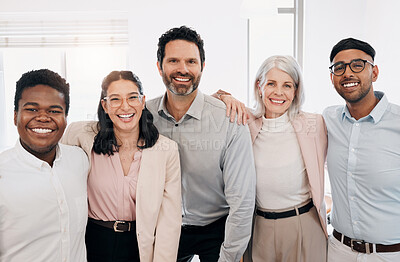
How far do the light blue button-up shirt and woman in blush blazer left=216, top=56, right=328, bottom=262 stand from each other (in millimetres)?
123

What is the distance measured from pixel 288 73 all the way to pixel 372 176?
60 centimetres

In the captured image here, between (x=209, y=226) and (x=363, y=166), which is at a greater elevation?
(x=363, y=166)

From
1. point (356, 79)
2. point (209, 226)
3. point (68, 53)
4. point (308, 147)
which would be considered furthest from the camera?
point (68, 53)

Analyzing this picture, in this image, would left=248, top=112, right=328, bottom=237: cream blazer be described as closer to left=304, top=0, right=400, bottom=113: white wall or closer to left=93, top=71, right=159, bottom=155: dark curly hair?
left=93, top=71, right=159, bottom=155: dark curly hair

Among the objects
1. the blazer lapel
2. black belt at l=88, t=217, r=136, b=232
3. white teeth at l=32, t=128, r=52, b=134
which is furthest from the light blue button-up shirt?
white teeth at l=32, t=128, r=52, b=134

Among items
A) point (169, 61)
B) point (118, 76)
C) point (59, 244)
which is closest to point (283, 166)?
point (169, 61)

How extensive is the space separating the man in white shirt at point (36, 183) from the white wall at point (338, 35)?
2.29 meters

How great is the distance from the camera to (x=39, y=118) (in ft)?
3.34

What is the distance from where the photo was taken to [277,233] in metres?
1.53

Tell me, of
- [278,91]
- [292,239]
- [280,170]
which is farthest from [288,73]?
[292,239]

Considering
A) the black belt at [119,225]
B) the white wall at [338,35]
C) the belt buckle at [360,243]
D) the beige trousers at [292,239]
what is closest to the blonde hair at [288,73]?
the beige trousers at [292,239]

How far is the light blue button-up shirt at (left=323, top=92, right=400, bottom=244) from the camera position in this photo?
1401 mm

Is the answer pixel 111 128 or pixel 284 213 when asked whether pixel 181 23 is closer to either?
pixel 111 128

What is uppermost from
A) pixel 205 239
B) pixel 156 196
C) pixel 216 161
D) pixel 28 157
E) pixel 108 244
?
pixel 28 157
